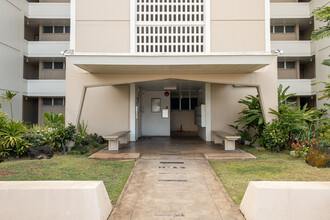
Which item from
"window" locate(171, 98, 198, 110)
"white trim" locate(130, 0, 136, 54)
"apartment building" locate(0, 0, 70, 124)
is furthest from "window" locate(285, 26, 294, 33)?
"apartment building" locate(0, 0, 70, 124)

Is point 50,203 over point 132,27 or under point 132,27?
under

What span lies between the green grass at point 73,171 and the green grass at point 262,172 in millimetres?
2155

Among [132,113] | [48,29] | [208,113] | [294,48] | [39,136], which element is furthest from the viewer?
[48,29]

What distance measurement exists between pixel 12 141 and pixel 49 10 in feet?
38.9

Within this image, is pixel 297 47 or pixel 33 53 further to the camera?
pixel 33 53

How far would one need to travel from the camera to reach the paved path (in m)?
3.88

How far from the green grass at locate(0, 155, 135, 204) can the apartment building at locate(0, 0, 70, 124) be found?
939cm

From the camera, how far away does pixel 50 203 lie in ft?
11.0

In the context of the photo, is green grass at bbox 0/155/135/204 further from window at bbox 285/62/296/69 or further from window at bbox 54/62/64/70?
window at bbox 285/62/296/69

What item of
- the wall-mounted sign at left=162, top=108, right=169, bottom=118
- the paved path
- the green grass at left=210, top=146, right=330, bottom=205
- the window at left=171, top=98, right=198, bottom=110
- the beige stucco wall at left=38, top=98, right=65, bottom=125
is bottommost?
the paved path

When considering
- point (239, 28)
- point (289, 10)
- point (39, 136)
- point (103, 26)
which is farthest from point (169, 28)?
point (289, 10)

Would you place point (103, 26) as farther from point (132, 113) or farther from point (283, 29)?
point (283, 29)

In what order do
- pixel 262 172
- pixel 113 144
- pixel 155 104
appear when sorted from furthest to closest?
pixel 155 104 → pixel 113 144 → pixel 262 172

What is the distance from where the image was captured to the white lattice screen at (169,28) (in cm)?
854
